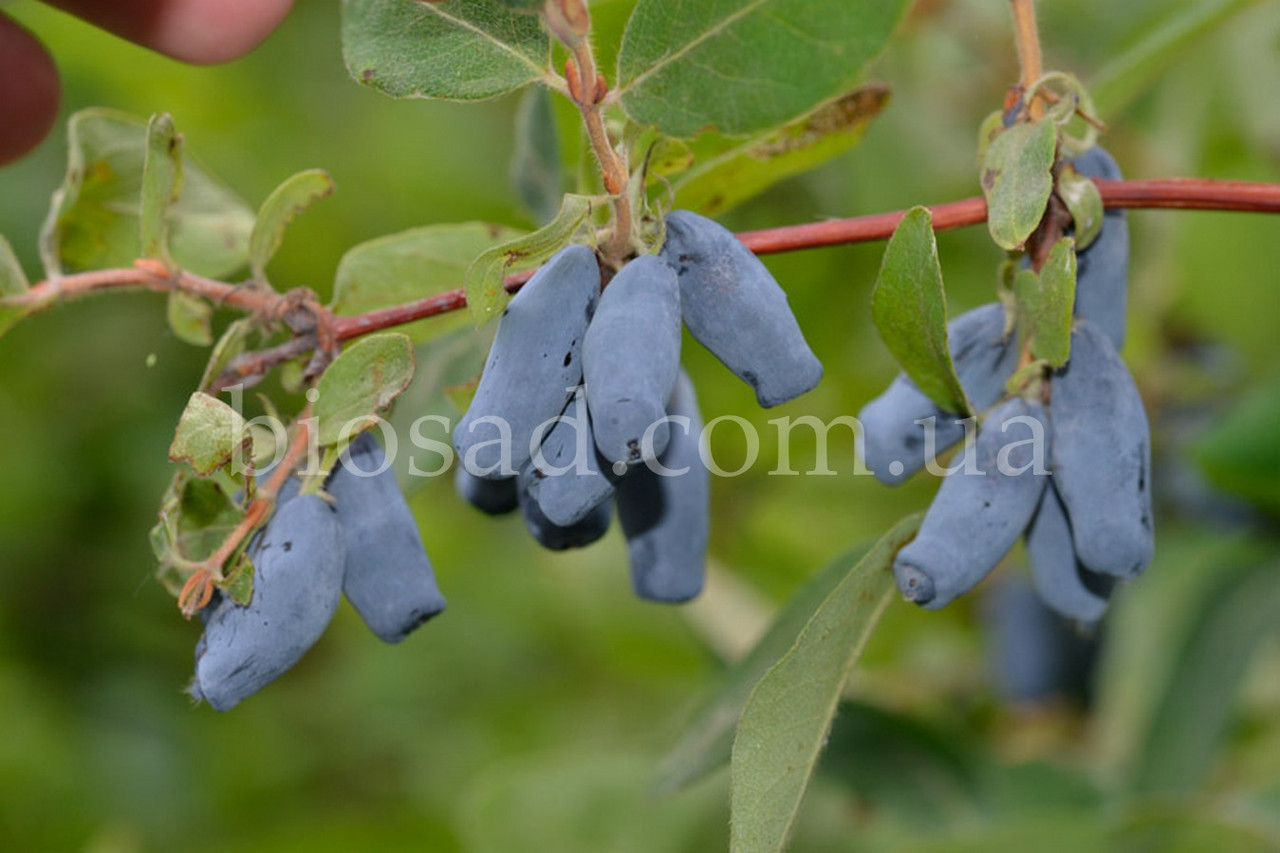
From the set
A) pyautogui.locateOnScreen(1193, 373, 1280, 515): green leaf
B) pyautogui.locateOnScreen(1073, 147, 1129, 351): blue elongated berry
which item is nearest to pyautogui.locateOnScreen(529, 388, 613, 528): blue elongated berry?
pyautogui.locateOnScreen(1073, 147, 1129, 351): blue elongated berry

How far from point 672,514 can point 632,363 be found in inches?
9.2

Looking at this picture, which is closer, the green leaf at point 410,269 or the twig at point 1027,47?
the twig at point 1027,47

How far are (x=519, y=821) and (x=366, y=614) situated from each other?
0.98 meters

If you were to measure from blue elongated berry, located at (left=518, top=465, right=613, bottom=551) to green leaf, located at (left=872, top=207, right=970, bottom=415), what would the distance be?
0.69 feet

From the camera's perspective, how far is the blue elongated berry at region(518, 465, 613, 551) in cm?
88

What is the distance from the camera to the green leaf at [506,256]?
76 centimetres

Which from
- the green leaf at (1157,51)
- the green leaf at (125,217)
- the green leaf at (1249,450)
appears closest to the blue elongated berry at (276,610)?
the green leaf at (125,217)

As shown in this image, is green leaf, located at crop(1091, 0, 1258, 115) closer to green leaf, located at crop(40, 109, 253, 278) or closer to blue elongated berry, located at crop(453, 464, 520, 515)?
blue elongated berry, located at crop(453, 464, 520, 515)

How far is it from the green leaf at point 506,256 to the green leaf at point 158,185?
0.28 meters

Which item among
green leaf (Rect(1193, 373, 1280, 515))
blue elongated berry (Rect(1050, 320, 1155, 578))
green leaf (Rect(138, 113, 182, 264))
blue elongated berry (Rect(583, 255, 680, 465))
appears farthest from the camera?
green leaf (Rect(1193, 373, 1280, 515))

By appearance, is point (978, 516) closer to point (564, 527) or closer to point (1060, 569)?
point (1060, 569)

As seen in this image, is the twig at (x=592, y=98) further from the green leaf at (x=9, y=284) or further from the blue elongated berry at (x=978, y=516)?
the green leaf at (x=9, y=284)

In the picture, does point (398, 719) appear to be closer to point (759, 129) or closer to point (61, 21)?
point (61, 21)

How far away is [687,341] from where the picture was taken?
168 centimetres
